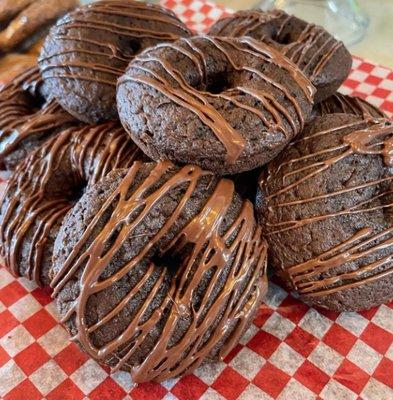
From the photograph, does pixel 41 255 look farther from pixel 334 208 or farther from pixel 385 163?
pixel 385 163

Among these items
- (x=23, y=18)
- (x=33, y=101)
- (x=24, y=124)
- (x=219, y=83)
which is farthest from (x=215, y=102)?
(x=23, y=18)

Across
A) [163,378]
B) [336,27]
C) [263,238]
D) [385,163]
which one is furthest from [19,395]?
[336,27]

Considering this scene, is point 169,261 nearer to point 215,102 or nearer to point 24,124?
point 215,102

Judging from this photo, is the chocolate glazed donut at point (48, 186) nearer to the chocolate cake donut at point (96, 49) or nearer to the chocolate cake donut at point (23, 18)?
the chocolate cake donut at point (96, 49)

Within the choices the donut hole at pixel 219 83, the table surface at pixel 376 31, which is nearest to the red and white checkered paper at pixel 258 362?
the donut hole at pixel 219 83

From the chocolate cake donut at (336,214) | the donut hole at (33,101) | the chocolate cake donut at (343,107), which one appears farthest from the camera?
the donut hole at (33,101)

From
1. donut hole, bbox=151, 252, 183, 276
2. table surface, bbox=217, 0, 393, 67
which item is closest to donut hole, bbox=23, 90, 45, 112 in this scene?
donut hole, bbox=151, 252, 183, 276
